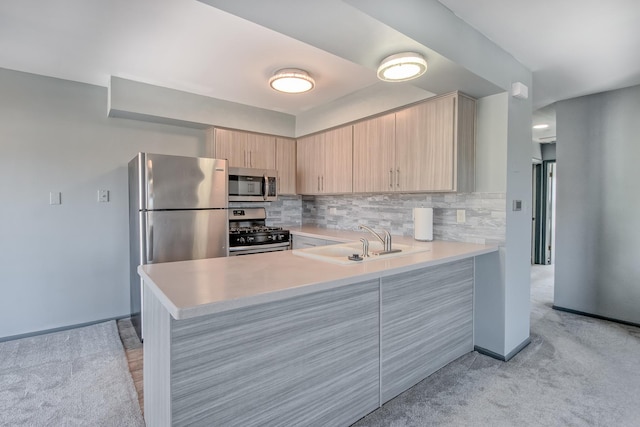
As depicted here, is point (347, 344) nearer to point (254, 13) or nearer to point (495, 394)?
point (495, 394)

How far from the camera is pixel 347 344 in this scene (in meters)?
1.64

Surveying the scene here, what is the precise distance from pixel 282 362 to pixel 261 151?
2.88m

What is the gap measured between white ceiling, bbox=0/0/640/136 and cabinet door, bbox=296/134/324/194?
0.85m

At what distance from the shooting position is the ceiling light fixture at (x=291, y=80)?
2582 mm

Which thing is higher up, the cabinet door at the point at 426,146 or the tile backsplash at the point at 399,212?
the cabinet door at the point at 426,146

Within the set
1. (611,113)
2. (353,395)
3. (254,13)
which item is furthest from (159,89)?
(611,113)

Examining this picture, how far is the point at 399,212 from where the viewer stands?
10.8 feet

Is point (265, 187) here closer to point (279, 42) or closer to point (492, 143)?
point (279, 42)

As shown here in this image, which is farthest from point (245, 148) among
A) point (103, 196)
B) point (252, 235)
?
point (103, 196)

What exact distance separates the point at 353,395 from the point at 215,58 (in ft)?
8.35

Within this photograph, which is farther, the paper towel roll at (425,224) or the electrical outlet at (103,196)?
the electrical outlet at (103,196)

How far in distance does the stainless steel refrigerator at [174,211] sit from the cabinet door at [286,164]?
3.32ft

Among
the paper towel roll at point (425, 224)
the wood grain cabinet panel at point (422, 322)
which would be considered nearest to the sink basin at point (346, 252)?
the wood grain cabinet panel at point (422, 322)

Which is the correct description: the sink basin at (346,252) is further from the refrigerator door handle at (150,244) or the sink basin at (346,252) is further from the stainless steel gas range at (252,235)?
the refrigerator door handle at (150,244)
